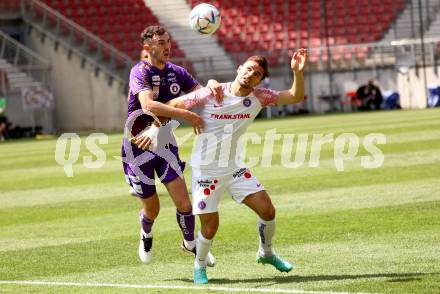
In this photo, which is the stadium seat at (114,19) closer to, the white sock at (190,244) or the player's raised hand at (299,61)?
the white sock at (190,244)

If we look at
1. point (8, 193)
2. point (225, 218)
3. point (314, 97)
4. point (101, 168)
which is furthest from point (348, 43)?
point (225, 218)

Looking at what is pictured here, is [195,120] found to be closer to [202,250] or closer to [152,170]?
[202,250]

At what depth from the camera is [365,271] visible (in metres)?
9.19

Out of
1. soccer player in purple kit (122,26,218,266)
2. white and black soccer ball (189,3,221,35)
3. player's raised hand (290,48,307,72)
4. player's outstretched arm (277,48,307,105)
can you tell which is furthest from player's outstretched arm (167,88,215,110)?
white and black soccer ball (189,3,221,35)

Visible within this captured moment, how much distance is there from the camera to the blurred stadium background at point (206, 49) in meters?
41.8

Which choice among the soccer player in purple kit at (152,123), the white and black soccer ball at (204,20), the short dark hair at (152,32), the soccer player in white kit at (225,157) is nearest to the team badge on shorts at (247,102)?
the soccer player in white kit at (225,157)

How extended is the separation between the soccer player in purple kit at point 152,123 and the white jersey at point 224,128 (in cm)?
67

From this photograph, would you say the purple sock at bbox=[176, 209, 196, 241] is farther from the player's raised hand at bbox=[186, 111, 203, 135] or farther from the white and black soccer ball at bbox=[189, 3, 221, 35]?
the white and black soccer ball at bbox=[189, 3, 221, 35]

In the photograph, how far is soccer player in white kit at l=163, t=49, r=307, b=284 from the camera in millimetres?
9289

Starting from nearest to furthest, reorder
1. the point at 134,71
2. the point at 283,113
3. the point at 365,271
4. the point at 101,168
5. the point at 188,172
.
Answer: the point at 365,271
the point at 134,71
the point at 188,172
the point at 101,168
the point at 283,113

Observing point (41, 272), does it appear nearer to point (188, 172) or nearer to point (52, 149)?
point (188, 172)

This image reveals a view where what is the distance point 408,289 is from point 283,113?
120ft

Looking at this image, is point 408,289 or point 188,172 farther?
point 188,172

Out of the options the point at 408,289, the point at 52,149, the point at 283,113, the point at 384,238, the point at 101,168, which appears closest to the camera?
the point at 408,289
